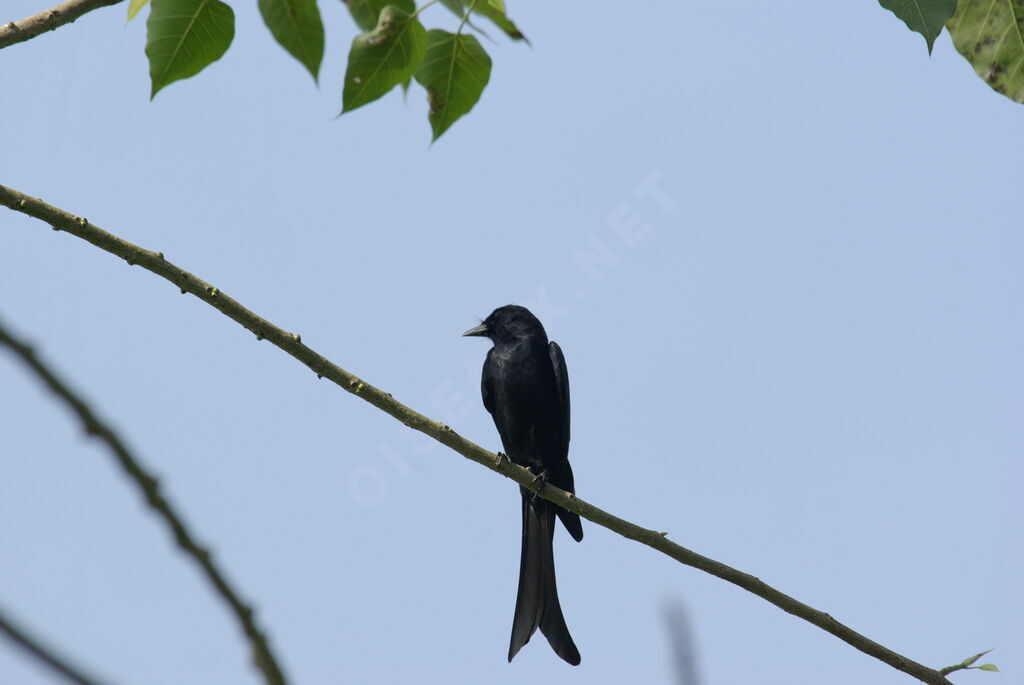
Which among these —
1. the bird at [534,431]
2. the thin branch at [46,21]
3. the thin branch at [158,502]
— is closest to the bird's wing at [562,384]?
the bird at [534,431]

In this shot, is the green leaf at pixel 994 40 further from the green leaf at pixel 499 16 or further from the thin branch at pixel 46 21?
the thin branch at pixel 46 21

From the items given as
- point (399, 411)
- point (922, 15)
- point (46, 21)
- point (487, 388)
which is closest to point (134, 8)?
point (46, 21)

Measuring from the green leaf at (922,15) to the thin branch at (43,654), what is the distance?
1.89 metres

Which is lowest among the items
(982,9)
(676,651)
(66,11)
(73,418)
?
(676,651)

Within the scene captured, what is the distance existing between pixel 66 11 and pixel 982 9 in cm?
222

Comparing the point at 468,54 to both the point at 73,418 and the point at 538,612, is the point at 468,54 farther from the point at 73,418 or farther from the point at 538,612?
the point at 538,612

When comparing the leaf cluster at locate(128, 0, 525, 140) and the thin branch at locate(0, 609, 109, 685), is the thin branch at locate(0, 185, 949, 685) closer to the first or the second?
the leaf cluster at locate(128, 0, 525, 140)

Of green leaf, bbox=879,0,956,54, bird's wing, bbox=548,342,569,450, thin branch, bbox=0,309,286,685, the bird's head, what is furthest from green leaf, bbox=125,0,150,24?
the bird's head

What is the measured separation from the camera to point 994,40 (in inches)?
93.0

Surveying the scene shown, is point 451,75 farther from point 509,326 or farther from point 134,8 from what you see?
point 509,326

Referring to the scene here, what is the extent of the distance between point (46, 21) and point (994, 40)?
2.29 meters

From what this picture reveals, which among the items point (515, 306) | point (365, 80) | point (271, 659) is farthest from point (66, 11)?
point (515, 306)

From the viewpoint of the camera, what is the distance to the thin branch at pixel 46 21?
7.98ft

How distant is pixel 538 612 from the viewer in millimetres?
4805
